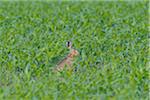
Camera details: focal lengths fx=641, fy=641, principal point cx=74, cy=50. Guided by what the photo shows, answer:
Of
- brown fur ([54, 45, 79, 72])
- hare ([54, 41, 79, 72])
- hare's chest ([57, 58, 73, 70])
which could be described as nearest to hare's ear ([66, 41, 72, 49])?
hare ([54, 41, 79, 72])

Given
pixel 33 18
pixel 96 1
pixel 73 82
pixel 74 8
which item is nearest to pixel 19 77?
pixel 73 82

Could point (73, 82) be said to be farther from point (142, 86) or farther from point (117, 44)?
point (117, 44)

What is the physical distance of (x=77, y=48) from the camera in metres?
9.40

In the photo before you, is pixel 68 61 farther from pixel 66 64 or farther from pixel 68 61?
pixel 66 64

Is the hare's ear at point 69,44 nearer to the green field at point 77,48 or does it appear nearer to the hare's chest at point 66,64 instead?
the green field at point 77,48

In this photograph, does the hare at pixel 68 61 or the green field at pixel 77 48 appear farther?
the hare at pixel 68 61

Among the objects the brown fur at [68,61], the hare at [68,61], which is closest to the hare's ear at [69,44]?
the hare at [68,61]

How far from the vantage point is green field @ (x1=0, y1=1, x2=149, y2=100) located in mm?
7113

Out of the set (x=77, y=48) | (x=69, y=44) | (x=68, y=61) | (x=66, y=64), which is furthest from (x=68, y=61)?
(x=77, y=48)

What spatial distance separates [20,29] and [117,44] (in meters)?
2.00

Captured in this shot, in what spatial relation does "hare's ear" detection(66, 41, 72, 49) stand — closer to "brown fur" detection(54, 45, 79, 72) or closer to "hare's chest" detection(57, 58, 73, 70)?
"brown fur" detection(54, 45, 79, 72)

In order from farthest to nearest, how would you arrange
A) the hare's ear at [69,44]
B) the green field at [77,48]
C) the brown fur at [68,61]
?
the hare's ear at [69,44] < the brown fur at [68,61] < the green field at [77,48]

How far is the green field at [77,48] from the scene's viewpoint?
280 inches

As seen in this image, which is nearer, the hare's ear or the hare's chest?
the hare's chest
